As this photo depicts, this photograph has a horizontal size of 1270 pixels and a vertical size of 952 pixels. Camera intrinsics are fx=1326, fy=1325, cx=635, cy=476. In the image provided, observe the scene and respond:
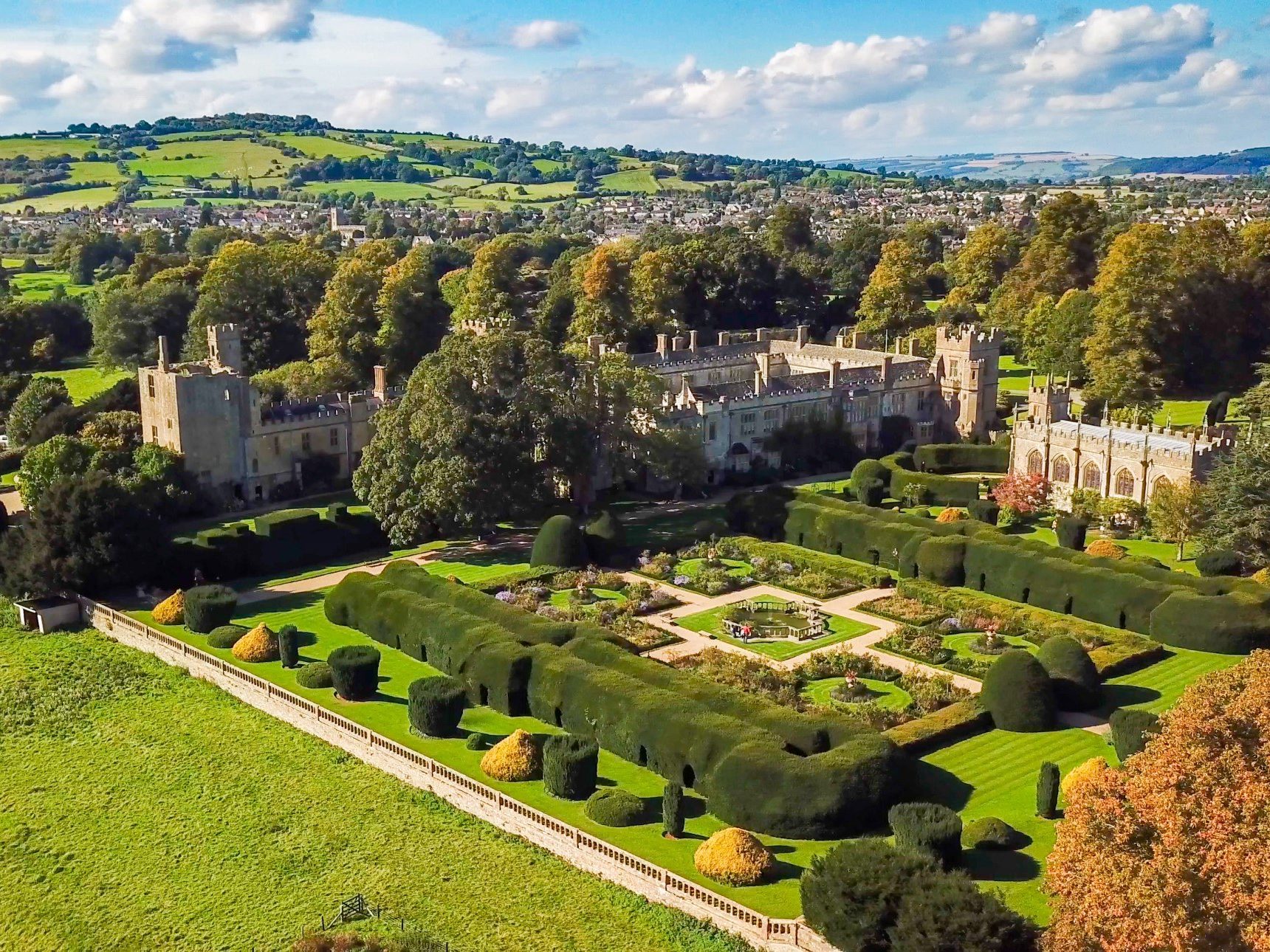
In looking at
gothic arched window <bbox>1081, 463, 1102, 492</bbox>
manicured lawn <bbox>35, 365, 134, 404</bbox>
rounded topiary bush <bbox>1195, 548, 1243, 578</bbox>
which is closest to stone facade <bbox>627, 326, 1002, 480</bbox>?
gothic arched window <bbox>1081, 463, 1102, 492</bbox>

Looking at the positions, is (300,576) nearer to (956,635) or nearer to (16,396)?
(956,635)

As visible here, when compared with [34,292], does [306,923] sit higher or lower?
lower

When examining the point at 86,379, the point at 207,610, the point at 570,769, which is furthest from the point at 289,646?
the point at 86,379

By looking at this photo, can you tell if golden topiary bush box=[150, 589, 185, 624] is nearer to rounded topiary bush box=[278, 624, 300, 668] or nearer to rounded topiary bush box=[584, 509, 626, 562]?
rounded topiary bush box=[278, 624, 300, 668]

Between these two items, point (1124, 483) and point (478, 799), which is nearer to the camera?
point (478, 799)

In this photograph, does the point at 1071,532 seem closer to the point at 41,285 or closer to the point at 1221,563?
the point at 1221,563

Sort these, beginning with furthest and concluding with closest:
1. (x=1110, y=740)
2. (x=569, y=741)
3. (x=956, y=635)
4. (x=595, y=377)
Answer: (x=595, y=377) < (x=956, y=635) < (x=1110, y=740) < (x=569, y=741)

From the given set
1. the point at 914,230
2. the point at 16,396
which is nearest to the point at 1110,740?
the point at 16,396
